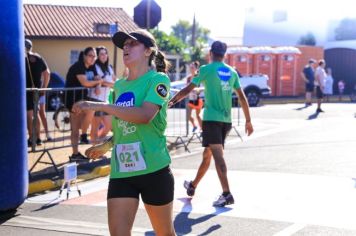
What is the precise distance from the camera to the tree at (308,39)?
48062mm

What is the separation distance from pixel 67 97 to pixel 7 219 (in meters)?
4.14

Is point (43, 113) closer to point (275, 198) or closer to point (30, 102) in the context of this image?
point (30, 102)

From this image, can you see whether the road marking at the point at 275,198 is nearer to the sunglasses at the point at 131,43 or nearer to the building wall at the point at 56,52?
the sunglasses at the point at 131,43

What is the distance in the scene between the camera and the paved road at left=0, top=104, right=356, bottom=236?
616 cm

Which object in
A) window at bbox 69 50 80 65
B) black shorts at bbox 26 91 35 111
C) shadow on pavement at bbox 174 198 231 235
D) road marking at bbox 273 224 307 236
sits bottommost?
shadow on pavement at bbox 174 198 231 235

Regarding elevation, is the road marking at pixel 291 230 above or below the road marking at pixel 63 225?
above

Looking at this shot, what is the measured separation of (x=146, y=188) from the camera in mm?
4055

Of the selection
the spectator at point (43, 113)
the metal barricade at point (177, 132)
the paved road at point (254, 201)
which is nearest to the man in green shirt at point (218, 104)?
the paved road at point (254, 201)

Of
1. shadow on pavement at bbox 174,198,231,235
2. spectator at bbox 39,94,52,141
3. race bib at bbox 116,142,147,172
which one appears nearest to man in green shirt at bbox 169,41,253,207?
shadow on pavement at bbox 174,198,231,235

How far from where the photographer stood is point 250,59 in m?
30.7

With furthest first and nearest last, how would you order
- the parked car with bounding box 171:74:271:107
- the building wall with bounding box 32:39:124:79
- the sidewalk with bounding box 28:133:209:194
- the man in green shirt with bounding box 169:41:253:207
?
the building wall with bounding box 32:39:124:79 → the parked car with bounding box 171:74:271:107 → the sidewalk with bounding box 28:133:209:194 → the man in green shirt with bounding box 169:41:253:207

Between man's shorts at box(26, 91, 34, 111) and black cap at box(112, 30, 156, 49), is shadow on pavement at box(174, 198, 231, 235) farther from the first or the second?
man's shorts at box(26, 91, 34, 111)

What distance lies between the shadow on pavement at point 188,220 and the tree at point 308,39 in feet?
140

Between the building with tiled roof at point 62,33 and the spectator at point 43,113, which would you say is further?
the building with tiled roof at point 62,33
